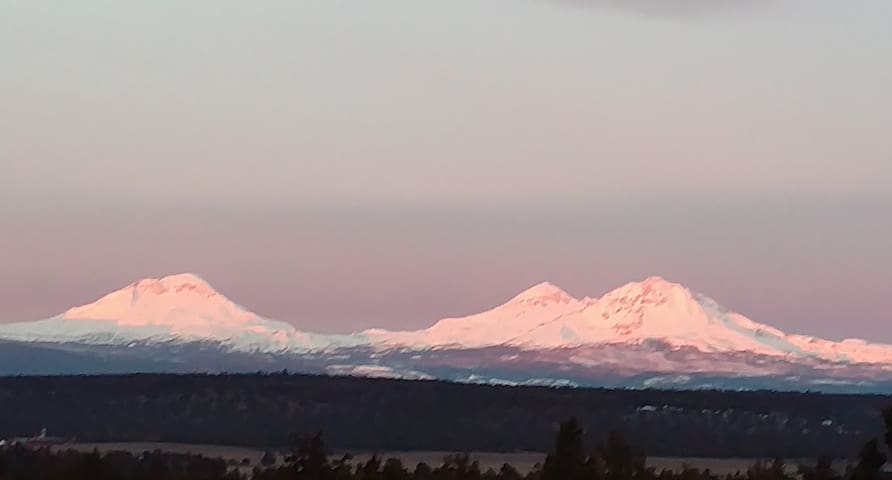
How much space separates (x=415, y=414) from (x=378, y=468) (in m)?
69.3

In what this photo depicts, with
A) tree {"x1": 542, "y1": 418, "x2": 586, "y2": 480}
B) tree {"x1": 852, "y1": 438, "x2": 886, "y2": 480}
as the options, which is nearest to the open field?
tree {"x1": 542, "y1": 418, "x2": 586, "y2": 480}

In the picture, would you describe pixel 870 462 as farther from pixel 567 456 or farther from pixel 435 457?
pixel 435 457

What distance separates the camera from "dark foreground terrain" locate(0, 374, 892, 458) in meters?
137

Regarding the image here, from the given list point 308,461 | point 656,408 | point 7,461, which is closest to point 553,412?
point 656,408

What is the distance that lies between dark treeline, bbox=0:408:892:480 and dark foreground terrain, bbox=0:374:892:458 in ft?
126

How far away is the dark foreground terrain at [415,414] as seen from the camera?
137 metres

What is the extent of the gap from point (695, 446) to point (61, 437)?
1492 inches

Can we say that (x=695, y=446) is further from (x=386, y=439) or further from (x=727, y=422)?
(x=386, y=439)

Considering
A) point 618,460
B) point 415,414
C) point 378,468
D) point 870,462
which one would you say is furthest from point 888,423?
point 415,414

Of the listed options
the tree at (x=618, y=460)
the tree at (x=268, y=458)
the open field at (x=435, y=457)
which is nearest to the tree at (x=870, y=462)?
the tree at (x=618, y=460)

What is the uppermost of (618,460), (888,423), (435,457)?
(435,457)

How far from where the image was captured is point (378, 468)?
258 ft

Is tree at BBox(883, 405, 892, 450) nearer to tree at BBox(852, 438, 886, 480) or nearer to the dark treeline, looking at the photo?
the dark treeline

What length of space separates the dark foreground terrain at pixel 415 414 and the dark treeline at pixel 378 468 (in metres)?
38.5
